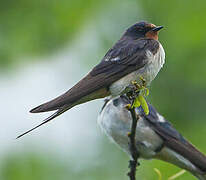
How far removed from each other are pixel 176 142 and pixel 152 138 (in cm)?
31

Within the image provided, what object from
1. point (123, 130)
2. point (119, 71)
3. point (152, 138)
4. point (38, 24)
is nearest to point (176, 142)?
point (152, 138)

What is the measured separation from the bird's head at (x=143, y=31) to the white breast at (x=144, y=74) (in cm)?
47

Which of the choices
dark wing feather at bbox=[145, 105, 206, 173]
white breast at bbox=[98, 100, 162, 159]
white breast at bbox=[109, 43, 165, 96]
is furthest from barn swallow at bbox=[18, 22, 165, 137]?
dark wing feather at bbox=[145, 105, 206, 173]

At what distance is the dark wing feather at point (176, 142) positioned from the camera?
5.91 metres

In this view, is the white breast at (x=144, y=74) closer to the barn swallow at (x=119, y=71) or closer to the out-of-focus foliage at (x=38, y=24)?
the barn swallow at (x=119, y=71)

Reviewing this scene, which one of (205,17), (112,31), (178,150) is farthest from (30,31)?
(178,150)

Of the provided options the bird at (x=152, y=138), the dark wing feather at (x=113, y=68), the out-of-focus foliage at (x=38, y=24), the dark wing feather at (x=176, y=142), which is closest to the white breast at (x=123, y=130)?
the bird at (x=152, y=138)

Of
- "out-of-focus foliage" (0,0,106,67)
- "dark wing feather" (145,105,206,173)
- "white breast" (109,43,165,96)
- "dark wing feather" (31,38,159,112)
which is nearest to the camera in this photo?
"dark wing feather" (31,38,159,112)

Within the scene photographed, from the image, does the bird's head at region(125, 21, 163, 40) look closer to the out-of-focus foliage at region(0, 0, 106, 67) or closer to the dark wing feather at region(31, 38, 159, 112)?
the dark wing feather at region(31, 38, 159, 112)

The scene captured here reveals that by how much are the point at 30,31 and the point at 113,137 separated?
2.99 metres

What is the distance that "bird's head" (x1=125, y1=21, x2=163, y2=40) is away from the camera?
189 inches

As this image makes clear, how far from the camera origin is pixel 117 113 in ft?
20.2

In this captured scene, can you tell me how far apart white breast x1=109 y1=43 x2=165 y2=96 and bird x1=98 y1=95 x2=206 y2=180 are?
157 cm

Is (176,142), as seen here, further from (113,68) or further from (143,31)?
(113,68)
